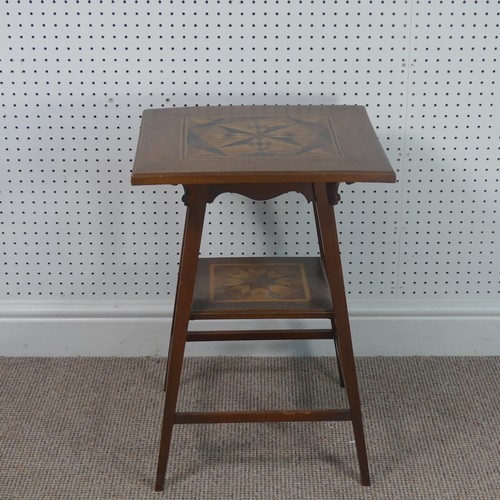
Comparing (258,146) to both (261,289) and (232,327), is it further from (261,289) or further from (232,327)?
(232,327)

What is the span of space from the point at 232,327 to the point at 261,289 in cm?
52

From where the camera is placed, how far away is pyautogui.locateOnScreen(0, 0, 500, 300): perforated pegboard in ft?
6.90

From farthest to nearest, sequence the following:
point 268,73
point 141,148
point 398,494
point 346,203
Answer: point 346,203 → point 268,73 → point 398,494 → point 141,148

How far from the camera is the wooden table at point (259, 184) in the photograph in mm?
1664

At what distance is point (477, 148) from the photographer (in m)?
2.23

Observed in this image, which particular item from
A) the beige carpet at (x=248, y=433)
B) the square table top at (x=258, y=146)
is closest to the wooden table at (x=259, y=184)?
the square table top at (x=258, y=146)

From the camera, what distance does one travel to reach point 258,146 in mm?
1788

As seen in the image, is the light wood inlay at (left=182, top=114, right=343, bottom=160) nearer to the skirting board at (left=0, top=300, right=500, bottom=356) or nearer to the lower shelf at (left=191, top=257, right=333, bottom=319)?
the lower shelf at (left=191, top=257, right=333, bottom=319)

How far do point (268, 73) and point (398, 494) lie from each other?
1.07 metres

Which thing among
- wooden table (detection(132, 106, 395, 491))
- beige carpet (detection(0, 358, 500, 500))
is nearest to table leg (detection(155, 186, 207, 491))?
wooden table (detection(132, 106, 395, 491))

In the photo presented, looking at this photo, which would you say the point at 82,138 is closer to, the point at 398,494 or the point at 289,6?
the point at 289,6

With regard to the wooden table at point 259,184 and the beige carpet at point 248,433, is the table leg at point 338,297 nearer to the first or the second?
the wooden table at point 259,184

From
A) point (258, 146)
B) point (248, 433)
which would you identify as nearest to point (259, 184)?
point (258, 146)

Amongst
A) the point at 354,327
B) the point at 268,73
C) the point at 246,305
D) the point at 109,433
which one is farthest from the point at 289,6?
the point at 109,433
